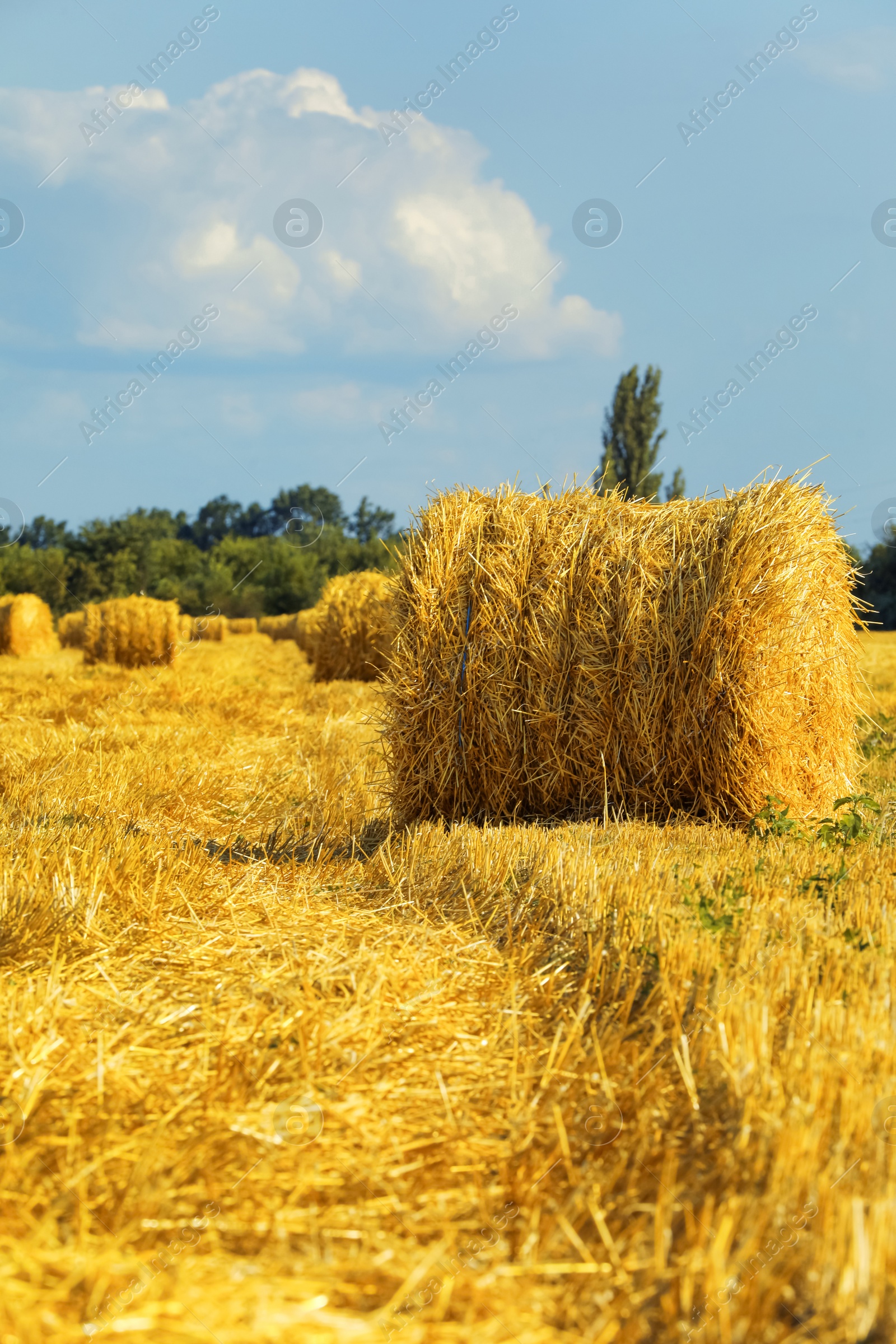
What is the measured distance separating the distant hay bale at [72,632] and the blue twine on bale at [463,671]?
23188 millimetres

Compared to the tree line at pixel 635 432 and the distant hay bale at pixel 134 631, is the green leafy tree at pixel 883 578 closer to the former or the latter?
the tree line at pixel 635 432

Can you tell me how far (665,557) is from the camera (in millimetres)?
5848

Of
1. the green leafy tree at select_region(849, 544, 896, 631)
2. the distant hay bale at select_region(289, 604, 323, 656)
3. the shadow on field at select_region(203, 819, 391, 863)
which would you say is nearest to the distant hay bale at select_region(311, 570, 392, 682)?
the distant hay bale at select_region(289, 604, 323, 656)

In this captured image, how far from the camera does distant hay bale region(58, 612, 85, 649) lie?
27.4 m

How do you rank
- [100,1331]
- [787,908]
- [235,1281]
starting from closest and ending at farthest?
1. [100,1331]
2. [235,1281]
3. [787,908]

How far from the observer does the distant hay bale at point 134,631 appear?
18797 millimetres

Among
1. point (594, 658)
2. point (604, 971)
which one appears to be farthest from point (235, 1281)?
point (594, 658)

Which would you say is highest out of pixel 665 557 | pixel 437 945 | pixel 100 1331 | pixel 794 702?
pixel 665 557

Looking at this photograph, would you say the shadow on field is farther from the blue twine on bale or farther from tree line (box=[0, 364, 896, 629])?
tree line (box=[0, 364, 896, 629])

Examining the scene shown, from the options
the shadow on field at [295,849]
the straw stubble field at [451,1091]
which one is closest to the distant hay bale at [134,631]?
the shadow on field at [295,849]

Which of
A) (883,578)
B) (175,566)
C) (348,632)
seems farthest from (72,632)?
(175,566)

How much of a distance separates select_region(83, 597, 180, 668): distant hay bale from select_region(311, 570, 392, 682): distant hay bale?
126 inches

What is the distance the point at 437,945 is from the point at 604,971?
72 centimetres

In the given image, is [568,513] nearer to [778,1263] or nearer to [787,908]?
[787,908]
